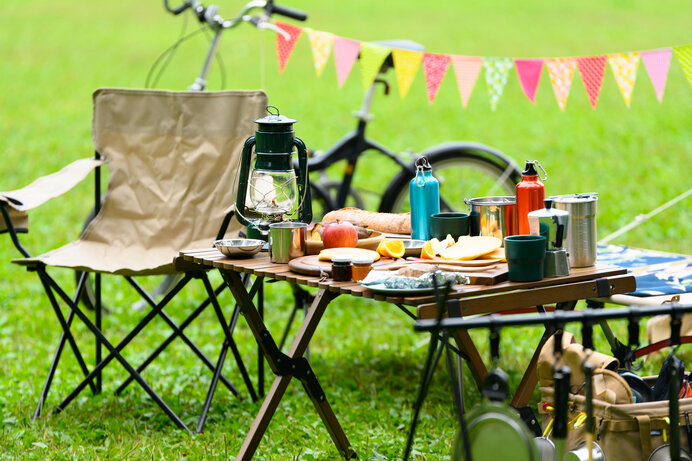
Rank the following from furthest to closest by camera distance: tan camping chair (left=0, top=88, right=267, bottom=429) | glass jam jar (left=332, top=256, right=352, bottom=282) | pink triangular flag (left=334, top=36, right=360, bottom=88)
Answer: pink triangular flag (left=334, top=36, right=360, bottom=88)
tan camping chair (left=0, top=88, right=267, bottom=429)
glass jam jar (left=332, top=256, right=352, bottom=282)

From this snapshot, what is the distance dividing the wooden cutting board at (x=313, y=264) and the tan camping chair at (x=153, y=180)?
33.9 inches

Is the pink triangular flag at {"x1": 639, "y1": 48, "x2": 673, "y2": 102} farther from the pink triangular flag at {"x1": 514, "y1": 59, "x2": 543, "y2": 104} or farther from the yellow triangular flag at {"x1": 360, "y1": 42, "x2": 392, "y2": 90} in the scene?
the yellow triangular flag at {"x1": 360, "y1": 42, "x2": 392, "y2": 90}

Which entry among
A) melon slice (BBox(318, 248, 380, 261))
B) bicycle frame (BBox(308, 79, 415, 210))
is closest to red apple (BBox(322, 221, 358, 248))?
melon slice (BBox(318, 248, 380, 261))

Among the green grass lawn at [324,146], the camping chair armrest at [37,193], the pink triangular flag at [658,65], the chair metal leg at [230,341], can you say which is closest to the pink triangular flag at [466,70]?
the pink triangular flag at [658,65]

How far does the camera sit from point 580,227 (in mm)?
2391

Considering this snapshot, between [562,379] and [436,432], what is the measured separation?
1544 mm

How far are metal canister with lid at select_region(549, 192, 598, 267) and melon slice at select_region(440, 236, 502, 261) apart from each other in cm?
20

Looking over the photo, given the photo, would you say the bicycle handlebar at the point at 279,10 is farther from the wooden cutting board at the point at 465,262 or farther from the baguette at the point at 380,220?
the wooden cutting board at the point at 465,262

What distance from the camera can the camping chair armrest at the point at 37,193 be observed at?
315 cm

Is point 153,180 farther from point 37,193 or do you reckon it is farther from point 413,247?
point 413,247

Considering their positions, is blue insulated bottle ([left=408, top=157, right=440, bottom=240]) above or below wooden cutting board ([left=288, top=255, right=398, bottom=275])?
above

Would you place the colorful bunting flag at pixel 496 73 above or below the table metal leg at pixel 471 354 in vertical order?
above

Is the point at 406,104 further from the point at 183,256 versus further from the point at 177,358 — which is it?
the point at 183,256

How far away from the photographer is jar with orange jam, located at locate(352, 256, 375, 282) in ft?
7.54
